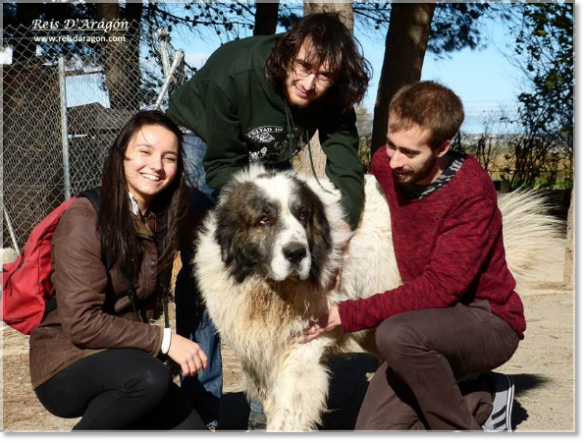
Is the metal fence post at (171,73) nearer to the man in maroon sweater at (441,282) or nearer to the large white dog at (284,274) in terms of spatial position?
the large white dog at (284,274)

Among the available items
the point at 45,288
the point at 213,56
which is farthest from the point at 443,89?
the point at 45,288

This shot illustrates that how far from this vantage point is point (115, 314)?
9.03 feet

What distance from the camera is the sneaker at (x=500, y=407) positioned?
125 inches

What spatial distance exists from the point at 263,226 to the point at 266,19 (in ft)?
25.2

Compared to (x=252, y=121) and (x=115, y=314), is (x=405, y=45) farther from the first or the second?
(x=115, y=314)

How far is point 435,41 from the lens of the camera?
10.7 metres

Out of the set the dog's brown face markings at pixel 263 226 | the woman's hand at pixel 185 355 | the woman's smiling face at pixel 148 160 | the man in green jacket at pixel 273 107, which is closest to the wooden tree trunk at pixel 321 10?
the man in green jacket at pixel 273 107

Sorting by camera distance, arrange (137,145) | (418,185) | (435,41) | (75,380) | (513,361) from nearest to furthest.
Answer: (75,380) < (137,145) < (418,185) < (513,361) < (435,41)

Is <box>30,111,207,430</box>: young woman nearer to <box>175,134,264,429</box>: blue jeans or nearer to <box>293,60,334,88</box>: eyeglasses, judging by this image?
<box>175,134,264,429</box>: blue jeans

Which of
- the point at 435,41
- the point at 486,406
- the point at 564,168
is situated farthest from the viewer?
the point at 564,168

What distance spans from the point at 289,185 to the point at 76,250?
955 mm

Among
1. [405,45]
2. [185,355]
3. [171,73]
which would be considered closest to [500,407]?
[185,355]

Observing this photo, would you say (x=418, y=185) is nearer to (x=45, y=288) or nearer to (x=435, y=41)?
(x=45, y=288)

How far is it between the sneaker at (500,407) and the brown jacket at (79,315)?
1.70 m
